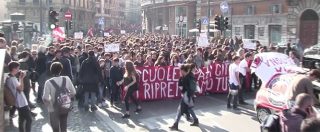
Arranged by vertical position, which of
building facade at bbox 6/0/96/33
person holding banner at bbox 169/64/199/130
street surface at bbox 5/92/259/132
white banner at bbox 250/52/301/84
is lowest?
street surface at bbox 5/92/259/132

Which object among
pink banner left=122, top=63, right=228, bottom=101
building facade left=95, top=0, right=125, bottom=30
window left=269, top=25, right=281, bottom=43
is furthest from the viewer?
building facade left=95, top=0, right=125, bottom=30

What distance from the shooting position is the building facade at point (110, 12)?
357 ft

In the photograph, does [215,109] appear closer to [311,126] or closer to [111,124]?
[111,124]

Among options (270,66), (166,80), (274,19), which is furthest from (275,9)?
(270,66)

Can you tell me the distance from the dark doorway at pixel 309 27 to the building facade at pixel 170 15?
69.3ft

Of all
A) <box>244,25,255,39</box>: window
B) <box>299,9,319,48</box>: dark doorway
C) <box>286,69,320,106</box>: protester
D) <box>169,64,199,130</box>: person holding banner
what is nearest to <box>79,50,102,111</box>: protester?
<box>169,64,199,130</box>: person holding banner

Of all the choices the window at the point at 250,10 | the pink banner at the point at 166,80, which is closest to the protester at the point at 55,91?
the pink banner at the point at 166,80

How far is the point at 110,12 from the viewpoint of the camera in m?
119

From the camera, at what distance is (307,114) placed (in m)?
5.66

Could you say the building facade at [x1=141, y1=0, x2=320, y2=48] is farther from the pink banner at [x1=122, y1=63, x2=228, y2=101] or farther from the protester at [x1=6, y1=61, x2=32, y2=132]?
the protester at [x1=6, y1=61, x2=32, y2=132]

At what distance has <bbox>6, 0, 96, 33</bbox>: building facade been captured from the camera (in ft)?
251

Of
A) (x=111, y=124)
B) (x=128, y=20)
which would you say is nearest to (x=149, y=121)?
(x=111, y=124)

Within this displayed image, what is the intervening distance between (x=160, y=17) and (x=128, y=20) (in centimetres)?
6194

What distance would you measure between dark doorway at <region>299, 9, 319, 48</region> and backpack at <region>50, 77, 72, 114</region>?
35.8 m
